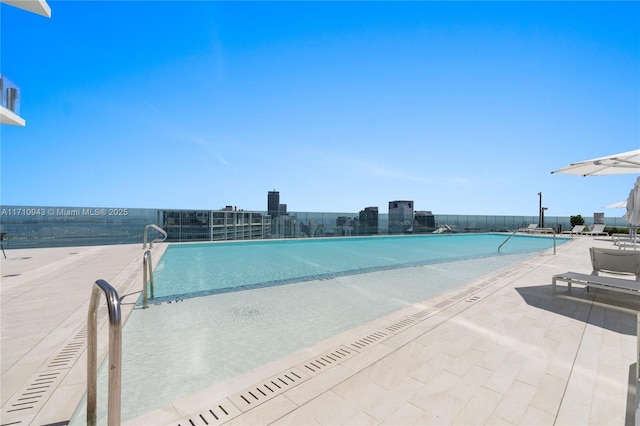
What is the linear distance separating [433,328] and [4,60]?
1135cm

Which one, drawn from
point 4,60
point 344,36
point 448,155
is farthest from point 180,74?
point 448,155

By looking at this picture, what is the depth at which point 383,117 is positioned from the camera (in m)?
11.5

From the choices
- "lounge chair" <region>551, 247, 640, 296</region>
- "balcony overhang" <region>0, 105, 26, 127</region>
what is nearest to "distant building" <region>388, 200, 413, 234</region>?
"lounge chair" <region>551, 247, 640, 296</region>

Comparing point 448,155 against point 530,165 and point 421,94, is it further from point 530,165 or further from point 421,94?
point 421,94

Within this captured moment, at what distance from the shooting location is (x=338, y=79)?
943cm

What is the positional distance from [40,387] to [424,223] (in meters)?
16.7

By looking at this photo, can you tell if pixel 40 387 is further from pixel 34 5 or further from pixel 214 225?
pixel 214 225

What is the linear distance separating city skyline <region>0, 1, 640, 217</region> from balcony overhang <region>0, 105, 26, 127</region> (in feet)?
0.85

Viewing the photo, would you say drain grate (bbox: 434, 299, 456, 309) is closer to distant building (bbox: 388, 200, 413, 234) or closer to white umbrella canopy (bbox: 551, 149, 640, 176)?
white umbrella canopy (bbox: 551, 149, 640, 176)

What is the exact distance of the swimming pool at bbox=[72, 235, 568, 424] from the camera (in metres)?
1.89

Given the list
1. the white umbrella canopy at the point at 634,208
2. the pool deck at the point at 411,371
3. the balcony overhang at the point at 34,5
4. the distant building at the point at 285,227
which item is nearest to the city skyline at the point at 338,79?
the balcony overhang at the point at 34,5

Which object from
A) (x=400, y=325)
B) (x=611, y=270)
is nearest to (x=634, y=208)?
(x=611, y=270)

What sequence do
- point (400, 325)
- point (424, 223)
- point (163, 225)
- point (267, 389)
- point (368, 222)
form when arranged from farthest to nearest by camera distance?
point (424, 223)
point (368, 222)
point (163, 225)
point (400, 325)
point (267, 389)

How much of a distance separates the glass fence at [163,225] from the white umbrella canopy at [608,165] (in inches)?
383
